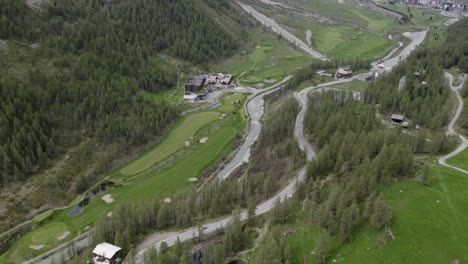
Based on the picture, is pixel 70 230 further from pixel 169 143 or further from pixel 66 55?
pixel 66 55

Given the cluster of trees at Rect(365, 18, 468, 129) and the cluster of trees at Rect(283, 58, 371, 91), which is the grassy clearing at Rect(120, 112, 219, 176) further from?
the cluster of trees at Rect(365, 18, 468, 129)

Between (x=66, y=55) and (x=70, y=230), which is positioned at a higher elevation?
(x=66, y=55)

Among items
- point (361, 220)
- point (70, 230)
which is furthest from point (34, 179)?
point (361, 220)

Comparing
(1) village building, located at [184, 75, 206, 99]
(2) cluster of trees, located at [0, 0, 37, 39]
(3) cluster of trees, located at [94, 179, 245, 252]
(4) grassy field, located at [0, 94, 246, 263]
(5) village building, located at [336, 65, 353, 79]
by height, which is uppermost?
(2) cluster of trees, located at [0, 0, 37, 39]

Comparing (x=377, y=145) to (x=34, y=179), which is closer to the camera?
(x=377, y=145)

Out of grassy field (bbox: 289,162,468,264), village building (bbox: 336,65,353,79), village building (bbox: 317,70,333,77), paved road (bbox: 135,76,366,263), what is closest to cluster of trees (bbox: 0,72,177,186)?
paved road (bbox: 135,76,366,263)

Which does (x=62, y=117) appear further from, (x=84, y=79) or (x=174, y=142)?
(x=174, y=142)

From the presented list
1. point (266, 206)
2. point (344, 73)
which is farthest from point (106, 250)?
point (344, 73)

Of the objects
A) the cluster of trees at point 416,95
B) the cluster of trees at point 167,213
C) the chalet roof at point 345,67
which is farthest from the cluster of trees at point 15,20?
the chalet roof at point 345,67
